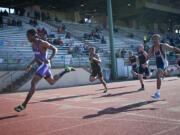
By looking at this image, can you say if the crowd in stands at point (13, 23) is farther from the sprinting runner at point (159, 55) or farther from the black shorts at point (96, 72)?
the sprinting runner at point (159, 55)

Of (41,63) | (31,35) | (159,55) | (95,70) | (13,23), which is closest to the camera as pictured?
(31,35)

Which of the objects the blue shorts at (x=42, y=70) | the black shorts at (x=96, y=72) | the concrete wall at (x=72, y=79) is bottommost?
the concrete wall at (x=72, y=79)

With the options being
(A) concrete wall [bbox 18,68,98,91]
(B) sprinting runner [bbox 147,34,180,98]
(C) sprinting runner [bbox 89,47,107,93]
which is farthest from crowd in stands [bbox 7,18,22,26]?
→ (B) sprinting runner [bbox 147,34,180,98]

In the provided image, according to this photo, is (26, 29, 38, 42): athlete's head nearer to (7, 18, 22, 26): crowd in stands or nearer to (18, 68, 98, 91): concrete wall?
(18, 68, 98, 91): concrete wall

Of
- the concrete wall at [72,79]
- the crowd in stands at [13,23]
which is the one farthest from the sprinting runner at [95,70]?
the crowd in stands at [13,23]

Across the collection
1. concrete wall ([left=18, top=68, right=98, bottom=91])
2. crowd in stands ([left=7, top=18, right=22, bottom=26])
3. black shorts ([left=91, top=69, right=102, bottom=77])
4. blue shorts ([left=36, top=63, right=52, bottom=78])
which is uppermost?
crowd in stands ([left=7, top=18, right=22, bottom=26])

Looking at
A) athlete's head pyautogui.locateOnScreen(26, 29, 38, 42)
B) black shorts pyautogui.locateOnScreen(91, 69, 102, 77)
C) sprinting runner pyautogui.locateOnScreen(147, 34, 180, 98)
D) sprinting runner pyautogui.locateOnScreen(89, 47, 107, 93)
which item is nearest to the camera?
athlete's head pyautogui.locateOnScreen(26, 29, 38, 42)

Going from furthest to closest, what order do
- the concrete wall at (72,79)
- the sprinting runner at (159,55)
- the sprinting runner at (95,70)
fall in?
the concrete wall at (72,79)
the sprinting runner at (95,70)
the sprinting runner at (159,55)

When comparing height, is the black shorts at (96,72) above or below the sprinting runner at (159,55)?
below

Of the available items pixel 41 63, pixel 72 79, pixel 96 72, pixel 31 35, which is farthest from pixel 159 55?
pixel 72 79

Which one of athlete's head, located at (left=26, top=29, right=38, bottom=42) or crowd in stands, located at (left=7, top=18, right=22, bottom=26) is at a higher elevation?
crowd in stands, located at (left=7, top=18, right=22, bottom=26)

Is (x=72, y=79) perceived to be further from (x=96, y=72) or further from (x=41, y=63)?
(x=41, y=63)

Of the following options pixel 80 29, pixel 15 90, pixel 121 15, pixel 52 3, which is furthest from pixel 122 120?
pixel 121 15

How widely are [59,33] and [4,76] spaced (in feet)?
40.3
